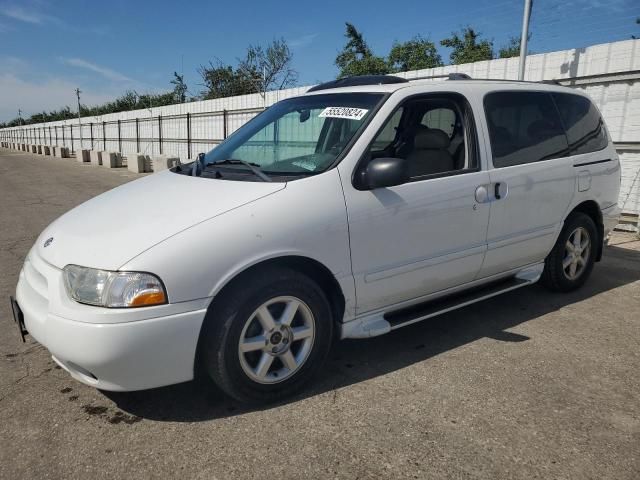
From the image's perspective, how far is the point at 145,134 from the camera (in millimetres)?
25828

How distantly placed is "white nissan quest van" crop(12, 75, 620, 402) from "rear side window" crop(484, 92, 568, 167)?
2 centimetres

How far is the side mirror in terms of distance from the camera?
283cm

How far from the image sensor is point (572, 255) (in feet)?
14.6

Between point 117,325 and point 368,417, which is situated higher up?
point 117,325

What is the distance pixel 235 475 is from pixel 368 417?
759 millimetres

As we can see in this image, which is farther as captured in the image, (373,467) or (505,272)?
(505,272)

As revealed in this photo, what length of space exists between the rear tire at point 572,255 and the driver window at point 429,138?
1414 millimetres

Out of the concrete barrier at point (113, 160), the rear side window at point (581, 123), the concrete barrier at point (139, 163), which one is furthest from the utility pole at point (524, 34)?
the concrete barrier at point (113, 160)

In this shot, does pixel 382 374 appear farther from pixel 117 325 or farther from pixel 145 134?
pixel 145 134

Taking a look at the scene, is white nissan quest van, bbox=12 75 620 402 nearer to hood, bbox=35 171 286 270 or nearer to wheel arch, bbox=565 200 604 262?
hood, bbox=35 171 286 270

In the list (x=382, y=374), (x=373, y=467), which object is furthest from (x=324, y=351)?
(x=373, y=467)

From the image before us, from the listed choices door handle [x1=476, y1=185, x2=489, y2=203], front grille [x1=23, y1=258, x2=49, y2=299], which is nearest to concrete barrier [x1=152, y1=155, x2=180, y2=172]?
front grille [x1=23, y1=258, x2=49, y2=299]

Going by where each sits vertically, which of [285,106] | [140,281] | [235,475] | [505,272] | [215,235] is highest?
[285,106]

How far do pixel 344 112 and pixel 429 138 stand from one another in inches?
24.4
